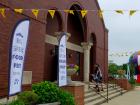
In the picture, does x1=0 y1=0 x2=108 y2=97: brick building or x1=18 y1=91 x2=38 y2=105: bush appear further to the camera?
x1=0 y1=0 x2=108 y2=97: brick building

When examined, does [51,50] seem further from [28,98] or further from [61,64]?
[28,98]

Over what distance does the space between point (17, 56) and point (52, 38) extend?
38.4 ft

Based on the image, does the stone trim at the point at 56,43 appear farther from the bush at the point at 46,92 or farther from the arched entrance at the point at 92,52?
the bush at the point at 46,92

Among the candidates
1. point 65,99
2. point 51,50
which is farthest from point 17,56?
point 51,50

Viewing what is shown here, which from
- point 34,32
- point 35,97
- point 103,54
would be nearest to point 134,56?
Result: point 103,54

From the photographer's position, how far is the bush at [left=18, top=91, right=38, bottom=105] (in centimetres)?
Result: 1052

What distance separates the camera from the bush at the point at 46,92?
11.6m

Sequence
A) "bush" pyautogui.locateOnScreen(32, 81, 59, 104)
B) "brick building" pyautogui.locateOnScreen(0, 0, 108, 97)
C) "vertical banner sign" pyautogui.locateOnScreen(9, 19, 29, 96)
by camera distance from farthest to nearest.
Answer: "brick building" pyautogui.locateOnScreen(0, 0, 108, 97) → "bush" pyautogui.locateOnScreen(32, 81, 59, 104) → "vertical banner sign" pyautogui.locateOnScreen(9, 19, 29, 96)

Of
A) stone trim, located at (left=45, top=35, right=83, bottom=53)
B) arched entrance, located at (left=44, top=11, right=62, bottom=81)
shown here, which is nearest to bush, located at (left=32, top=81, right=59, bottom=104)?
arched entrance, located at (left=44, top=11, right=62, bottom=81)

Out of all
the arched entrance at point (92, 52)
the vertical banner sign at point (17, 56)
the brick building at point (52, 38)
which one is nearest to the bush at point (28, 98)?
the vertical banner sign at point (17, 56)

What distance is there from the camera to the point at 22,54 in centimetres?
1005

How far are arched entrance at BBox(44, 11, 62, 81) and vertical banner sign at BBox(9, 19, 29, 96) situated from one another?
1045 cm

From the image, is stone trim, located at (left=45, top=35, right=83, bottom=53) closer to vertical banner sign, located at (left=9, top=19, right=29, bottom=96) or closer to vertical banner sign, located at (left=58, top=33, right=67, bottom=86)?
vertical banner sign, located at (left=58, top=33, right=67, bottom=86)

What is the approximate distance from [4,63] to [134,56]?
40.4 metres
